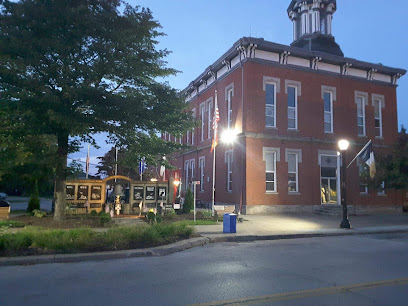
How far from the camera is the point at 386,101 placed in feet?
97.1

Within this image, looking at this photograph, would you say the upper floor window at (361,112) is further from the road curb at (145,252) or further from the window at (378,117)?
the road curb at (145,252)

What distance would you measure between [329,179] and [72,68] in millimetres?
20004

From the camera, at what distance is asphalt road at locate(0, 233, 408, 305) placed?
589cm

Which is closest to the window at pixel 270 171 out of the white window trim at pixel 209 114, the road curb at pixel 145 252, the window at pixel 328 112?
the window at pixel 328 112

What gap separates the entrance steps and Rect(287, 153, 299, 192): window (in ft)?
7.19

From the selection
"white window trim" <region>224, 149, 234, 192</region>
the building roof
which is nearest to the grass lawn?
"white window trim" <region>224, 149, 234, 192</region>

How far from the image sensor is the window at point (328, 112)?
27172mm

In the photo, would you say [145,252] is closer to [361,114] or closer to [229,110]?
[229,110]

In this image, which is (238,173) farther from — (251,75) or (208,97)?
(208,97)

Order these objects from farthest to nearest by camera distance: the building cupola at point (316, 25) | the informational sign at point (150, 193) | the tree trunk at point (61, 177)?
the building cupola at point (316, 25) < the informational sign at point (150, 193) < the tree trunk at point (61, 177)

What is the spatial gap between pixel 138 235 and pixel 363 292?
6.64 m

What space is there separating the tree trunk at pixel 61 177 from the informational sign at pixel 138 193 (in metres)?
5.08

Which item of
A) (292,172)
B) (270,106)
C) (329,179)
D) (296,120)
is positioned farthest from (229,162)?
(329,179)

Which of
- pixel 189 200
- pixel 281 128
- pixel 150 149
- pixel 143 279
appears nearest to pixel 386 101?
pixel 281 128
